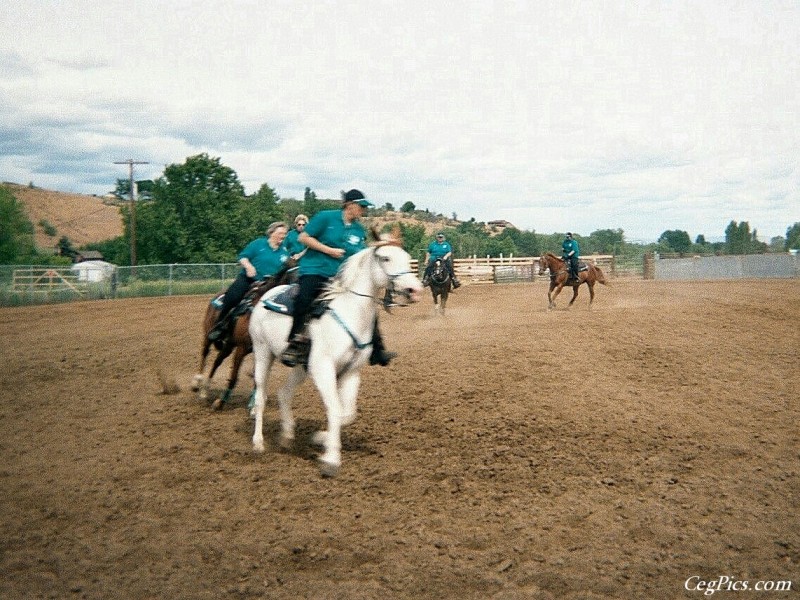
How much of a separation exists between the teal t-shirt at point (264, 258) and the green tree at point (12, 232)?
60452 mm

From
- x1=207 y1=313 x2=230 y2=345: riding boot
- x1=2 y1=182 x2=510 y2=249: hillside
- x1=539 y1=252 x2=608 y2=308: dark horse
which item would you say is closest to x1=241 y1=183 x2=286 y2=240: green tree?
x1=539 y1=252 x2=608 y2=308: dark horse

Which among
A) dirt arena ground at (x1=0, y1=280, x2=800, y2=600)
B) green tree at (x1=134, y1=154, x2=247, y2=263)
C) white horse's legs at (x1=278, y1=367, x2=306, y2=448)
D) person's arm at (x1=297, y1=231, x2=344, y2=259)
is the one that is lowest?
dirt arena ground at (x1=0, y1=280, x2=800, y2=600)

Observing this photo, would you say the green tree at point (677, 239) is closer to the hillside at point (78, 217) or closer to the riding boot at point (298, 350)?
the hillside at point (78, 217)

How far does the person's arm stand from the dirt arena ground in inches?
87.7

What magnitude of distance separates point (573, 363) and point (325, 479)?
678 centimetres

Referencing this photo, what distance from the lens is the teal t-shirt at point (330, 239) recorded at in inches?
305

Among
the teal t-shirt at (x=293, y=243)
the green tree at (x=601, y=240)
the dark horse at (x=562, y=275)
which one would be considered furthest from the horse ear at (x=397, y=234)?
the green tree at (x=601, y=240)

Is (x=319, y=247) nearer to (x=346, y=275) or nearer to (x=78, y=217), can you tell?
(x=346, y=275)

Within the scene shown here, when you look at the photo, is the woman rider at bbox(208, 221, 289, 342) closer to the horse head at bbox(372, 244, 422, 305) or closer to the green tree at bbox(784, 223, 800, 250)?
the horse head at bbox(372, 244, 422, 305)

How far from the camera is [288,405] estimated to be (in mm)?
8250

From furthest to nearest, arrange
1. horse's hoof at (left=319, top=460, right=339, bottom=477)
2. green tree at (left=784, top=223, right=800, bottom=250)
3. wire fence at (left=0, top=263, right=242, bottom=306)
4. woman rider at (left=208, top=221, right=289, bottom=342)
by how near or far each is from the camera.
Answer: green tree at (left=784, top=223, right=800, bottom=250) < wire fence at (left=0, top=263, right=242, bottom=306) < woman rider at (left=208, top=221, right=289, bottom=342) < horse's hoof at (left=319, top=460, right=339, bottom=477)

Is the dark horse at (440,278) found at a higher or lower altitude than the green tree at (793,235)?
lower

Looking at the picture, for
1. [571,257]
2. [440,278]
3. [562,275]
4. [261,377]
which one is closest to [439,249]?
[440,278]

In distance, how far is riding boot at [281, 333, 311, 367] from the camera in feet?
25.0
